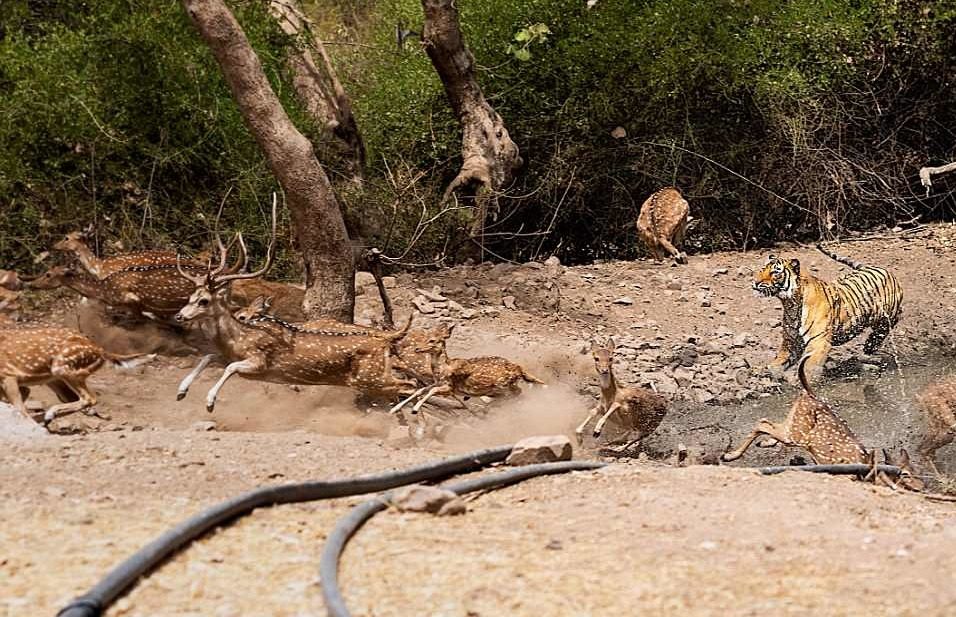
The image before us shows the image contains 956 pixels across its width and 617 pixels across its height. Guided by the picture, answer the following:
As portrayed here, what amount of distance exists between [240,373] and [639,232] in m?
6.89

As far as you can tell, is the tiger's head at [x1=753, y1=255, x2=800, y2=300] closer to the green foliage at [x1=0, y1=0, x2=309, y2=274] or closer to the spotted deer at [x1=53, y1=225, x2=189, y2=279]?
the green foliage at [x1=0, y1=0, x2=309, y2=274]

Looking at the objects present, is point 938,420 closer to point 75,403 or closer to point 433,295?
point 433,295

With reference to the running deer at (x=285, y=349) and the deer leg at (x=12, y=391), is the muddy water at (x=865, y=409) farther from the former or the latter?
the deer leg at (x=12, y=391)

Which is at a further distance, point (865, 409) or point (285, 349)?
point (865, 409)

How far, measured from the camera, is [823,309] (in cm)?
1194

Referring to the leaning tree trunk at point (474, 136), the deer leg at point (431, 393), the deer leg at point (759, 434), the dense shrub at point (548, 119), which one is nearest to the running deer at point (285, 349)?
the deer leg at point (431, 393)

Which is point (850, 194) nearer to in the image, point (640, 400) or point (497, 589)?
point (640, 400)

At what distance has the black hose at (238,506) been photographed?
4297 millimetres

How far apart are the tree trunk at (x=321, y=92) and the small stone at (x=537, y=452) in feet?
24.4

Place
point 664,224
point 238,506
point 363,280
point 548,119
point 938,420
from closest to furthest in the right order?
point 238,506, point 938,420, point 363,280, point 664,224, point 548,119

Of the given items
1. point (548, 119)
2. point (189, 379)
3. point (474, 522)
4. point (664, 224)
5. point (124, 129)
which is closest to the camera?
point (474, 522)

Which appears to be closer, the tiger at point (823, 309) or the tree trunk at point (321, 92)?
the tiger at point (823, 309)

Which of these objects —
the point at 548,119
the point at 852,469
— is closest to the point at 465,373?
the point at 852,469

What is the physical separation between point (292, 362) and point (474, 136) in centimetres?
560
